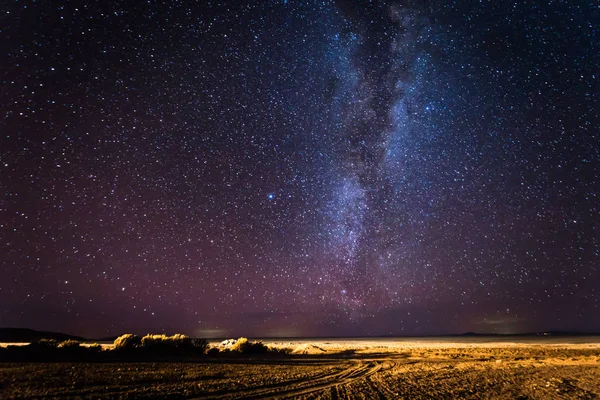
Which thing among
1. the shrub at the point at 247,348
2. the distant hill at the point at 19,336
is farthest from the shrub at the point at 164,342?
the distant hill at the point at 19,336

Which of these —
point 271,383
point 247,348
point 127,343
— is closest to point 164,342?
point 127,343

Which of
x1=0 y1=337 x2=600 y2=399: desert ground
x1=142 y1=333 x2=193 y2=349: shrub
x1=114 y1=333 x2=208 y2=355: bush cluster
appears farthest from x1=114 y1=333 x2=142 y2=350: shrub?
x1=0 y1=337 x2=600 y2=399: desert ground

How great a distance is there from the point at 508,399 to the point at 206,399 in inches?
390

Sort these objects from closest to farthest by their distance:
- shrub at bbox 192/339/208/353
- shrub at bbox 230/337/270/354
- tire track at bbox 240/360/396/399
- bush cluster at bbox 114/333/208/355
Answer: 1. tire track at bbox 240/360/396/399
2. bush cluster at bbox 114/333/208/355
3. shrub at bbox 192/339/208/353
4. shrub at bbox 230/337/270/354

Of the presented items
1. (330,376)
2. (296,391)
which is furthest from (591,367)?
(296,391)

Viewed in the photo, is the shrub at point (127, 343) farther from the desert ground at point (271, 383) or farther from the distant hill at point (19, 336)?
the distant hill at point (19, 336)

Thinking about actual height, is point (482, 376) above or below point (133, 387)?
below

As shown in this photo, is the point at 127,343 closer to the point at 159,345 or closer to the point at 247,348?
→ the point at 159,345

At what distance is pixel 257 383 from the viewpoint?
12023mm

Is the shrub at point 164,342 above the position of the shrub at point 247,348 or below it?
above

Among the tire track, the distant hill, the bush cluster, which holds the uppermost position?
the bush cluster

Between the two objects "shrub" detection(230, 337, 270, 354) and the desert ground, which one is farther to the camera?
"shrub" detection(230, 337, 270, 354)

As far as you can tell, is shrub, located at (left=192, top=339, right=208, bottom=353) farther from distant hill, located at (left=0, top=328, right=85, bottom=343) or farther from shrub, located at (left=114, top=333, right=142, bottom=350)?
distant hill, located at (left=0, top=328, right=85, bottom=343)

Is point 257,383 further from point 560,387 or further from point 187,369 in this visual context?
point 560,387
